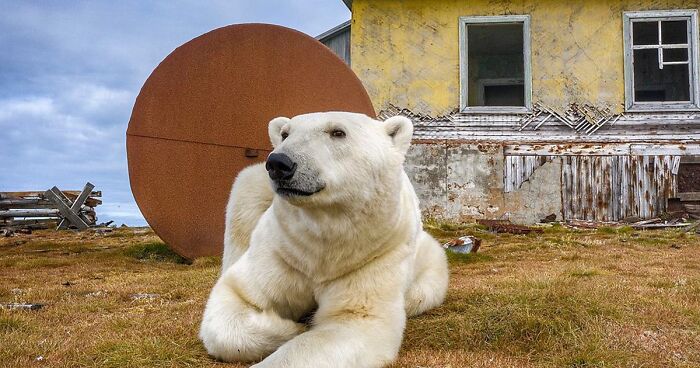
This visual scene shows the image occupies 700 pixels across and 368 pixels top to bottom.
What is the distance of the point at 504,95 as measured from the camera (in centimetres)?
1995

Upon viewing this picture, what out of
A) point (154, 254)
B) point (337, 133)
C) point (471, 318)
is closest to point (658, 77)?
point (154, 254)

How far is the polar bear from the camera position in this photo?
236 centimetres

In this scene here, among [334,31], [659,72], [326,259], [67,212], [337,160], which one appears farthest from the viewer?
[659,72]

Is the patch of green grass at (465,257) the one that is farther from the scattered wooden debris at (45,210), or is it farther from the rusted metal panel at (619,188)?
the scattered wooden debris at (45,210)

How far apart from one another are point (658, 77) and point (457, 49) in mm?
8233

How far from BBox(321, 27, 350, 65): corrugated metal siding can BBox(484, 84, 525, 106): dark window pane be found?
7.46 metres

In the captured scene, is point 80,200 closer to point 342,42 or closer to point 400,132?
point 342,42

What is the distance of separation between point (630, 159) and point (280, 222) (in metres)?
11.0

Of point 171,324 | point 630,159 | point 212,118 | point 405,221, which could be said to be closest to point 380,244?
point 405,221

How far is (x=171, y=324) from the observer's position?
3312 mm

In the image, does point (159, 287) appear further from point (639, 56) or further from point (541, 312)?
point (639, 56)

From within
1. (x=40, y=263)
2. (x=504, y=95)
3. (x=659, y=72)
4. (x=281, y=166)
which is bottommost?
(x=40, y=263)

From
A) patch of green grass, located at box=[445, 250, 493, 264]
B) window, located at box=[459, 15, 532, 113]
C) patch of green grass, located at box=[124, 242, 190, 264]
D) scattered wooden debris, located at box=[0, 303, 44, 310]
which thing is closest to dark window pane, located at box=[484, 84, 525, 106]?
window, located at box=[459, 15, 532, 113]

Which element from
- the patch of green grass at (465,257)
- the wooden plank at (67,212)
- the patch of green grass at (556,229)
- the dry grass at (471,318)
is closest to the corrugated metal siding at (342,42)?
the patch of green grass at (556,229)
